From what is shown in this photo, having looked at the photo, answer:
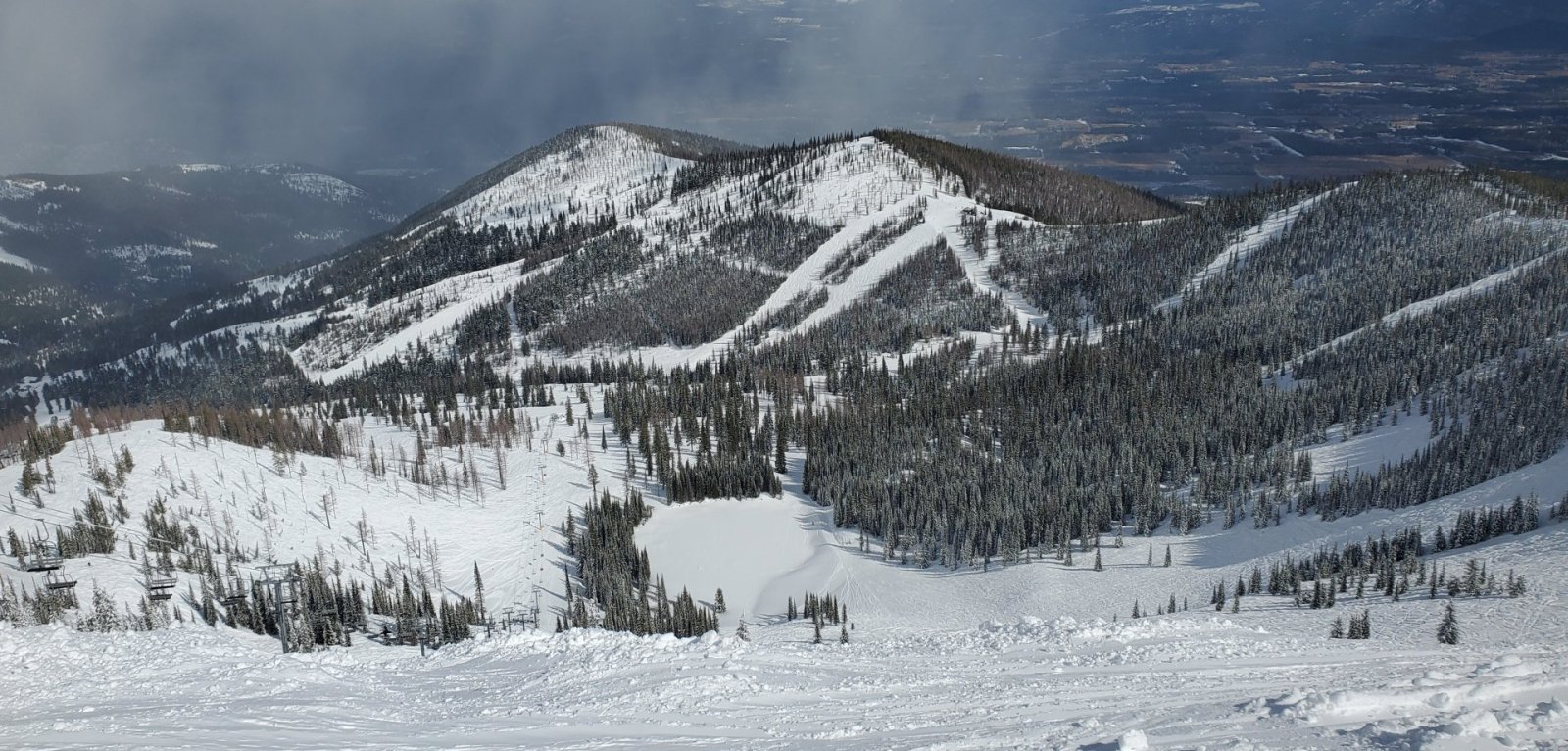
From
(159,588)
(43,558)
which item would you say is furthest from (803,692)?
(43,558)

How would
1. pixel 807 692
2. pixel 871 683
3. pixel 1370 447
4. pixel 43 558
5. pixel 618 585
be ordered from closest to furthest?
pixel 807 692 < pixel 871 683 < pixel 43 558 < pixel 618 585 < pixel 1370 447

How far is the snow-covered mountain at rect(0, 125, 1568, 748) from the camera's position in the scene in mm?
37344

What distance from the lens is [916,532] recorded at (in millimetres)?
100062

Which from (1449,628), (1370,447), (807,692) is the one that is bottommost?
(1449,628)

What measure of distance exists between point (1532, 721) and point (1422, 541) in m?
60.2

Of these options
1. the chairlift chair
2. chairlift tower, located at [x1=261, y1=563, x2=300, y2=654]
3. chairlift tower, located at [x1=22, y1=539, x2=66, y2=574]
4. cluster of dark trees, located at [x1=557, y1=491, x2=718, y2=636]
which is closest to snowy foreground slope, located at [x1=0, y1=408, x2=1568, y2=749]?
chairlift tower, located at [x1=22, y1=539, x2=66, y2=574]

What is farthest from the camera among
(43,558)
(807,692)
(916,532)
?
(916,532)

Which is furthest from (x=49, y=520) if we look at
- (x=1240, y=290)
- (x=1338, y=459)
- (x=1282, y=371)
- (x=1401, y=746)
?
(x=1240, y=290)

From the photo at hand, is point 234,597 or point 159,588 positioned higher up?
point 159,588

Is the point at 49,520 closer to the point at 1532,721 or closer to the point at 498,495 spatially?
the point at 498,495

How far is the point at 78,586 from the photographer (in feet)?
203

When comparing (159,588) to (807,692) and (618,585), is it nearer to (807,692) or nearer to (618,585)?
(618,585)

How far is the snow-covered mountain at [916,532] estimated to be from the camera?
123 ft

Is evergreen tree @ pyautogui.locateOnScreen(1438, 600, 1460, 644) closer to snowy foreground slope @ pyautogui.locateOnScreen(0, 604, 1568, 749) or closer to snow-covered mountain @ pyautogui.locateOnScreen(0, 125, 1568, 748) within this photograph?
snow-covered mountain @ pyautogui.locateOnScreen(0, 125, 1568, 748)
